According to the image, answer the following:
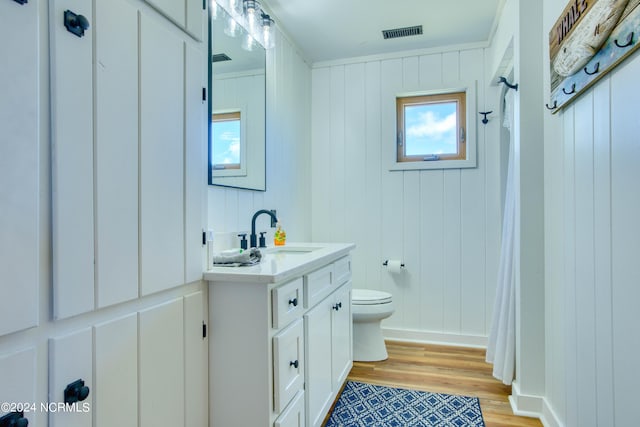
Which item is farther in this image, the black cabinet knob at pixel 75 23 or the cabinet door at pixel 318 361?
the cabinet door at pixel 318 361

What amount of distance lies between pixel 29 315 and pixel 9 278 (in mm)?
89

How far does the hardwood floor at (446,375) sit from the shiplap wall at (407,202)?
0.21 m

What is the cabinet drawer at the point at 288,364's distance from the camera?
1.34 meters

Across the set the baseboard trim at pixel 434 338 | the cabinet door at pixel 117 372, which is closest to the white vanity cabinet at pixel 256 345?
the cabinet door at pixel 117 372

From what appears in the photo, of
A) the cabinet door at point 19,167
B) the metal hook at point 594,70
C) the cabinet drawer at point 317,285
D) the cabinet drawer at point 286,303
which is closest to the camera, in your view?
the cabinet door at point 19,167

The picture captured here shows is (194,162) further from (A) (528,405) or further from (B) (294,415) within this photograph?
(A) (528,405)

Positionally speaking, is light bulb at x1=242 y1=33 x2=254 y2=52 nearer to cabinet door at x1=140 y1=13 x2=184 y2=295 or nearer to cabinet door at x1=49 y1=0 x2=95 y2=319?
cabinet door at x1=140 y1=13 x2=184 y2=295

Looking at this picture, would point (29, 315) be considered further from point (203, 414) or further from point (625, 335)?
point (625, 335)

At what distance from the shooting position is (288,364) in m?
1.44

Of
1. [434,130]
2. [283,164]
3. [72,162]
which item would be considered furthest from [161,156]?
[434,130]

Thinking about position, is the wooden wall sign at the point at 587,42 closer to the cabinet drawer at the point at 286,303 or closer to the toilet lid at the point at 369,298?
the cabinet drawer at the point at 286,303

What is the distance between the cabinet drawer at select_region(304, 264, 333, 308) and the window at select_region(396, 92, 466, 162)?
157cm

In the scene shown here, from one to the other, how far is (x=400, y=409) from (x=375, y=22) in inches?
98.1

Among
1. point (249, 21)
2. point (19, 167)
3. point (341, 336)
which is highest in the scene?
point (249, 21)
